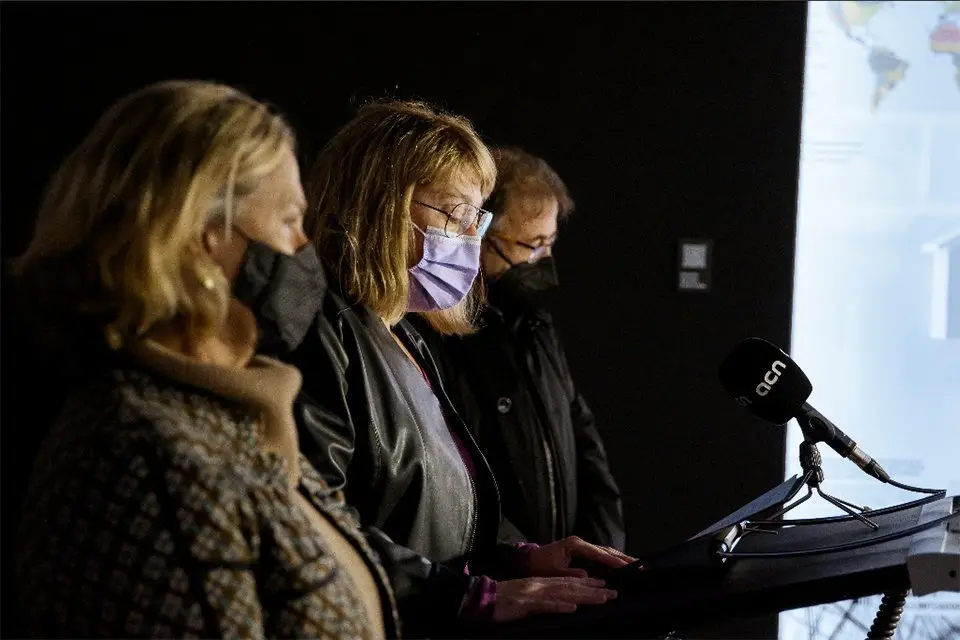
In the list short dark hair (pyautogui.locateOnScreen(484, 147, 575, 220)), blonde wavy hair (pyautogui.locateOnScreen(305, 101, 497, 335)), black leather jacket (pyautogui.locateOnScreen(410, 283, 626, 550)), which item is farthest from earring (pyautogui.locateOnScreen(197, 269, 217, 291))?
short dark hair (pyautogui.locateOnScreen(484, 147, 575, 220))

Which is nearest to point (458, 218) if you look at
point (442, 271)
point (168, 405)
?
point (442, 271)

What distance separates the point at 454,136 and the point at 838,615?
2.14 meters

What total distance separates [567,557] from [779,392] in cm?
40

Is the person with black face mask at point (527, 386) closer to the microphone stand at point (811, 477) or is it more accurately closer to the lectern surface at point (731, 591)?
the microphone stand at point (811, 477)

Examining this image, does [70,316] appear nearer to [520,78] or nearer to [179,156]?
[179,156]

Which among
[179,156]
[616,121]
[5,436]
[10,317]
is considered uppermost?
[616,121]

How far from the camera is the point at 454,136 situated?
5.71 ft

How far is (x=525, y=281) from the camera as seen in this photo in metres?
2.72

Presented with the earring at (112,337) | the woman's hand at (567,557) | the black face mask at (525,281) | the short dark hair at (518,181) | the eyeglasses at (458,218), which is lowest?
the woman's hand at (567,557)

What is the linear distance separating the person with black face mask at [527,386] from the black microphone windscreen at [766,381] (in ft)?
2.87

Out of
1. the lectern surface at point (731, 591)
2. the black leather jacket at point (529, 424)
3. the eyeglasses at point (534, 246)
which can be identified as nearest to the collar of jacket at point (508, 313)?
the black leather jacket at point (529, 424)

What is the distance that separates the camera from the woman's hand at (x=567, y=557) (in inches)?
63.0

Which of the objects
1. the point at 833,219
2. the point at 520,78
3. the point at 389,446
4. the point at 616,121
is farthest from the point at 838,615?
the point at 389,446

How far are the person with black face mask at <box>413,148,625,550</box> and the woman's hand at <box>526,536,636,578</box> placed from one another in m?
0.80
